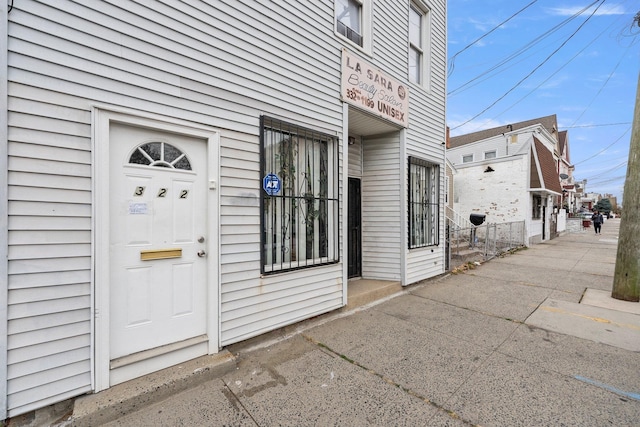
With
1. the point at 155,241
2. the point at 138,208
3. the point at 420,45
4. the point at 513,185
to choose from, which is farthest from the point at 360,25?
the point at 513,185

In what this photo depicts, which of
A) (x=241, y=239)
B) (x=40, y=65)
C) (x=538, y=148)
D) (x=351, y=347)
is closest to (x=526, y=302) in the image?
(x=351, y=347)

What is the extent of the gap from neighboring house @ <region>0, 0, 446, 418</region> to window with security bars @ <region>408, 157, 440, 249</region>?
1931 millimetres

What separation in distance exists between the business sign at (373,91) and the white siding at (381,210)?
58 cm

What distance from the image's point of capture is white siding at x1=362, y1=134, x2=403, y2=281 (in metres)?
5.36

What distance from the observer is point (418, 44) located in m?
6.00

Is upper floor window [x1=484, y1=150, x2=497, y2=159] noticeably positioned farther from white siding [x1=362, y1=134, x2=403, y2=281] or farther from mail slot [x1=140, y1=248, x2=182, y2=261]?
mail slot [x1=140, y1=248, x2=182, y2=261]

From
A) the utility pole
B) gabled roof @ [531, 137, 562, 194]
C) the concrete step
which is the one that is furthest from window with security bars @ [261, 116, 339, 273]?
gabled roof @ [531, 137, 562, 194]

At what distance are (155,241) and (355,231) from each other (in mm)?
3760

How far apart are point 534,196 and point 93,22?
15959 mm

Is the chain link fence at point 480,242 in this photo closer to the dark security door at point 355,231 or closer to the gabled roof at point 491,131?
the dark security door at point 355,231

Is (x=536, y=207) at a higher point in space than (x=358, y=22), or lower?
lower

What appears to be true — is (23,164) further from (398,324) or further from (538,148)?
(538,148)

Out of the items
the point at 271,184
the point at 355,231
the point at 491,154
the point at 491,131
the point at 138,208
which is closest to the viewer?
the point at 138,208

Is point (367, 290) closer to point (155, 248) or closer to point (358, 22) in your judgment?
point (155, 248)
